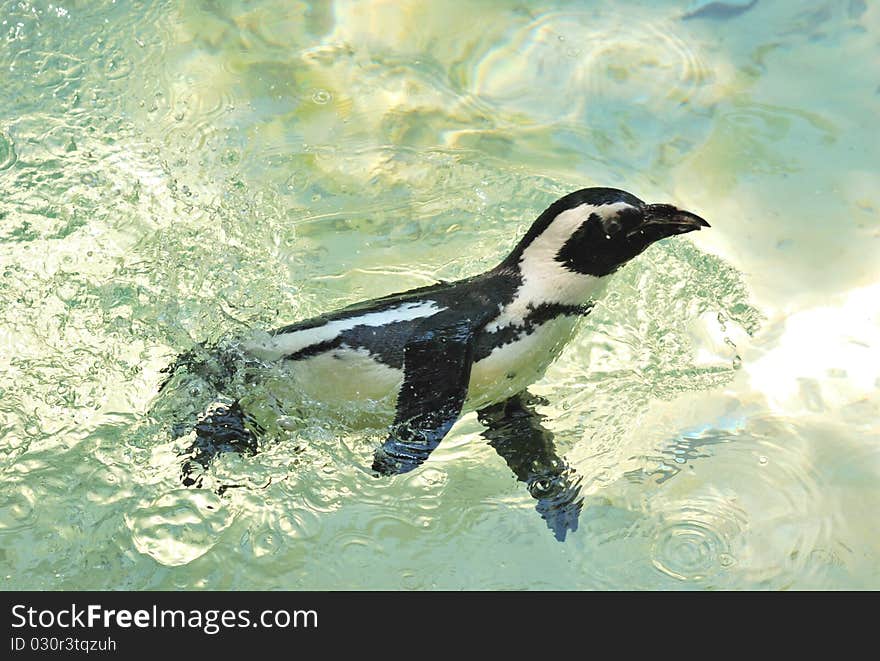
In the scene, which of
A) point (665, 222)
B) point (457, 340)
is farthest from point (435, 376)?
point (665, 222)

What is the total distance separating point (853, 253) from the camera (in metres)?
3.11

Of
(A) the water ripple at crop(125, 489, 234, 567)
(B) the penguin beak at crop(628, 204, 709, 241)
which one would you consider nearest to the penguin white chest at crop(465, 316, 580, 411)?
(B) the penguin beak at crop(628, 204, 709, 241)

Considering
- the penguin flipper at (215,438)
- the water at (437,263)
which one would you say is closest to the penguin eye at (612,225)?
the water at (437,263)

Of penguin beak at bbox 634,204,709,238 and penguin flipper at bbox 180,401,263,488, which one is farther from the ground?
penguin beak at bbox 634,204,709,238

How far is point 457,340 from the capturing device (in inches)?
83.3

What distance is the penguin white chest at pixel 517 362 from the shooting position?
220 centimetres

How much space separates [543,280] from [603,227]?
0.18 meters

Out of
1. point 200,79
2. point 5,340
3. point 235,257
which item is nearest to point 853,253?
point 235,257

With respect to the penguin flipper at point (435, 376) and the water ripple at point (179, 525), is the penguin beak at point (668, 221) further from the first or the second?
the water ripple at point (179, 525)

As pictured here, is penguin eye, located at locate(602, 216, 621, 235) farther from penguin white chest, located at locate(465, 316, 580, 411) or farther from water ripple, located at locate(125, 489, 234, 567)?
water ripple, located at locate(125, 489, 234, 567)

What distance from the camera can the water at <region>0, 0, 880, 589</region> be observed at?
231 centimetres

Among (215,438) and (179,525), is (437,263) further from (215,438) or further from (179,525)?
(179,525)

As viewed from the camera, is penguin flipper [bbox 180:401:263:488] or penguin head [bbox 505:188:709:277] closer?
penguin head [bbox 505:188:709:277]

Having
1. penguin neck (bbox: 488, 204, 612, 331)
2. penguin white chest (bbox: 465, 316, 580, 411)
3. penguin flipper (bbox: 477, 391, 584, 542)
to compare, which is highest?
penguin neck (bbox: 488, 204, 612, 331)
